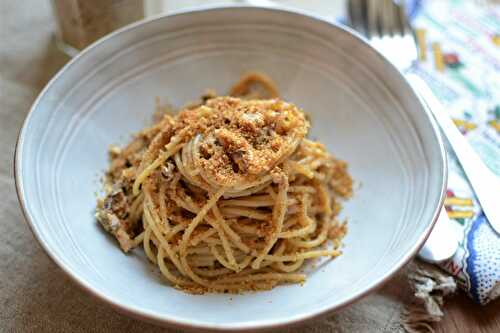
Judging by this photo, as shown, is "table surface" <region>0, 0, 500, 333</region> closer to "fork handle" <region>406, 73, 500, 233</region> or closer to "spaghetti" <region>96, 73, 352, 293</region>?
"spaghetti" <region>96, 73, 352, 293</region>

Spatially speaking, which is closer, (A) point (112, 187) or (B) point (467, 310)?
(B) point (467, 310)

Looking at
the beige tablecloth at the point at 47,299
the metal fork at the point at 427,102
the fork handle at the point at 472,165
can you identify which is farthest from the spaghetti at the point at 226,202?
the fork handle at the point at 472,165

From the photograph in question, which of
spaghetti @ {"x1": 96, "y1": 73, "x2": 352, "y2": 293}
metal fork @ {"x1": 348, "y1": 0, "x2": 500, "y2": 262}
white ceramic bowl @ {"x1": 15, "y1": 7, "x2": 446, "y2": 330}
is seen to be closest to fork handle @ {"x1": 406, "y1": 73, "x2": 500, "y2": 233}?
metal fork @ {"x1": 348, "y1": 0, "x2": 500, "y2": 262}

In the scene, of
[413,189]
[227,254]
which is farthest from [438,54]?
A: [227,254]

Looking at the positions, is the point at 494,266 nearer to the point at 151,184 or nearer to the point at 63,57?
the point at 151,184

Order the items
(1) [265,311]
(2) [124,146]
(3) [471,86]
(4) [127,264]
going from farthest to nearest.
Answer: (3) [471,86]
(2) [124,146]
(4) [127,264]
(1) [265,311]

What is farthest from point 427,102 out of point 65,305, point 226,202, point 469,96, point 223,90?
point 65,305

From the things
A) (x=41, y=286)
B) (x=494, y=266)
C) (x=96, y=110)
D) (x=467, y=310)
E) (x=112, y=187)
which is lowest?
(x=41, y=286)
